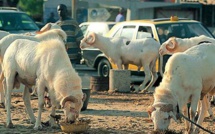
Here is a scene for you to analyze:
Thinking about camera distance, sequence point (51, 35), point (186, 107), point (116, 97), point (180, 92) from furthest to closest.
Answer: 1. point (116, 97)
2. point (51, 35)
3. point (186, 107)
4. point (180, 92)

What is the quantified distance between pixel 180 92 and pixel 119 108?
4.41m

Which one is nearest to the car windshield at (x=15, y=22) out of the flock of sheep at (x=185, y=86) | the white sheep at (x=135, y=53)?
the white sheep at (x=135, y=53)

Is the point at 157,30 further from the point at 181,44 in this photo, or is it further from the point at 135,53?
the point at 181,44

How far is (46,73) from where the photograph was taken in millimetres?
12797

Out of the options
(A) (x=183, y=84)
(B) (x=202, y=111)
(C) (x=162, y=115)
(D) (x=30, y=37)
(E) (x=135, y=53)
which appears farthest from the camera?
(E) (x=135, y=53)

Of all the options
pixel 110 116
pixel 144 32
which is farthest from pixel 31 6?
pixel 110 116

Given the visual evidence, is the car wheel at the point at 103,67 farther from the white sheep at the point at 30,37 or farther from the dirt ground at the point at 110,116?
the white sheep at the point at 30,37

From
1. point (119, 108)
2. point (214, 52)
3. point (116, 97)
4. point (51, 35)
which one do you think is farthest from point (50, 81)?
point (116, 97)

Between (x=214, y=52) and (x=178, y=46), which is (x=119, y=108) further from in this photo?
(x=214, y=52)

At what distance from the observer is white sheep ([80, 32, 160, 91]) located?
19984 mm

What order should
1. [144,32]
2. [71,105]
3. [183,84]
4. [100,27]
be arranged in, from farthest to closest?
[100,27] → [144,32] → [71,105] → [183,84]

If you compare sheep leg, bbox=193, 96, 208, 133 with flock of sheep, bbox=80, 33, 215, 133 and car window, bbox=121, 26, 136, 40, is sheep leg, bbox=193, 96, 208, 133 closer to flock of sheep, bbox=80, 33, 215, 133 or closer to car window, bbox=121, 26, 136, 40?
flock of sheep, bbox=80, 33, 215, 133

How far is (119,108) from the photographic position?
1628 cm

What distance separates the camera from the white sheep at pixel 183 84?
456 inches
